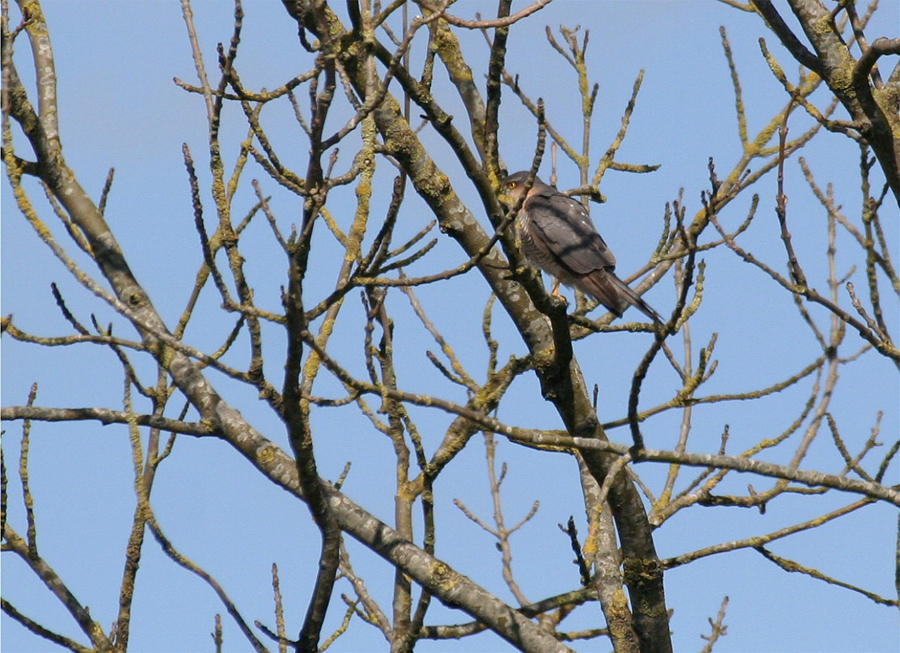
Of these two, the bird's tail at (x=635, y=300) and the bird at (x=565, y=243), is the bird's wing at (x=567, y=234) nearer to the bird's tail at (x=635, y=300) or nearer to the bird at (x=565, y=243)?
the bird at (x=565, y=243)

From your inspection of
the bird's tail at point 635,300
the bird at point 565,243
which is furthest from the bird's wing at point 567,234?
the bird's tail at point 635,300

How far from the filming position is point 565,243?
7.16m

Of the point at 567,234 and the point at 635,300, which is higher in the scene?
the point at 567,234

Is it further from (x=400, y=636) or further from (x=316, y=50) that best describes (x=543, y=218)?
(x=316, y=50)

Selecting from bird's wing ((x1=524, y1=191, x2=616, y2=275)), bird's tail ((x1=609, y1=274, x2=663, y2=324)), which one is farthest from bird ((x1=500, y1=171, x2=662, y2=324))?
bird's tail ((x1=609, y1=274, x2=663, y2=324))

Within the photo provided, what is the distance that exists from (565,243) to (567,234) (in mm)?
123

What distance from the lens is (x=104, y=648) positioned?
144 inches

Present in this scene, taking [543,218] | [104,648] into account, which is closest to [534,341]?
[104,648]

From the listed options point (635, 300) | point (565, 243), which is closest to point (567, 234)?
point (565, 243)

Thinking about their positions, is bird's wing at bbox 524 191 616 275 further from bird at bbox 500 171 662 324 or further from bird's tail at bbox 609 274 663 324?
bird's tail at bbox 609 274 663 324

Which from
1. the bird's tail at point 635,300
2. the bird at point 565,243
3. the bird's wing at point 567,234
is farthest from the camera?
the bird's wing at point 567,234

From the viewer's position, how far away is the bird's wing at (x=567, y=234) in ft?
22.7

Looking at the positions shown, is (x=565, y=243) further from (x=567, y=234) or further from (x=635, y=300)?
(x=635, y=300)

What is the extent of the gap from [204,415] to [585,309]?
2.71 m
